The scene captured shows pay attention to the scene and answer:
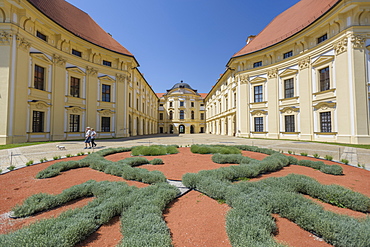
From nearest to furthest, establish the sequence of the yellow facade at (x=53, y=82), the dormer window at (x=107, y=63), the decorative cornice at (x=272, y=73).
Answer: the yellow facade at (x=53, y=82)
the decorative cornice at (x=272, y=73)
the dormer window at (x=107, y=63)

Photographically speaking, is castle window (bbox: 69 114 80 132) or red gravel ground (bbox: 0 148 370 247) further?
castle window (bbox: 69 114 80 132)

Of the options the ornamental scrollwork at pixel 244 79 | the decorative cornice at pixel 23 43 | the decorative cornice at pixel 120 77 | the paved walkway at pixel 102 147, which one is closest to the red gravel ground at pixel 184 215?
the paved walkway at pixel 102 147

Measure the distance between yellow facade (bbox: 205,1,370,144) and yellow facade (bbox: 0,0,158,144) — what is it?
1822 cm

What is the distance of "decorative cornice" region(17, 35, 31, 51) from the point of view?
14205 mm

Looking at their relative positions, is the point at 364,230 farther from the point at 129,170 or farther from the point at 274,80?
the point at 274,80

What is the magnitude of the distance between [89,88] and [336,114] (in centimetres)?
2715

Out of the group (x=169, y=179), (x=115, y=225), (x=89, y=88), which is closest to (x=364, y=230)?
(x=115, y=225)

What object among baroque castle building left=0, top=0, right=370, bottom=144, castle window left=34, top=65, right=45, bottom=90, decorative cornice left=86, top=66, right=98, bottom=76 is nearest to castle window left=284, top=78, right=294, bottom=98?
baroque castle building left=0, top=0, right=370, bottom=144

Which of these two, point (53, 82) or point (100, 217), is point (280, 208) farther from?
point (53, 82)

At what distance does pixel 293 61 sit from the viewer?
19.6 m

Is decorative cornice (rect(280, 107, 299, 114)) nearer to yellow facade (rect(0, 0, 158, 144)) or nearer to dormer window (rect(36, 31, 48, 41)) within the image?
yellow facade (rect(0, 0, 158, 144))

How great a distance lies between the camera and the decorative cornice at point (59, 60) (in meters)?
17.6

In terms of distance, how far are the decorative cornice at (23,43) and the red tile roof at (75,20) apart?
12.6 feet

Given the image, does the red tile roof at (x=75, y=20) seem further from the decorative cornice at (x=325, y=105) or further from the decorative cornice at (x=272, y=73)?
the decorative cornice at (x=325, y=105)
